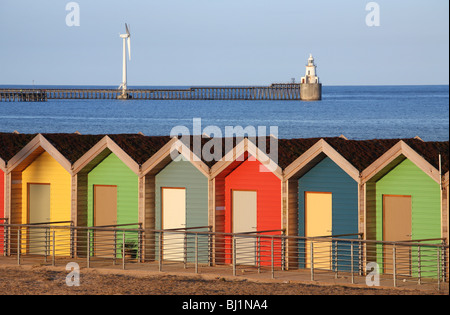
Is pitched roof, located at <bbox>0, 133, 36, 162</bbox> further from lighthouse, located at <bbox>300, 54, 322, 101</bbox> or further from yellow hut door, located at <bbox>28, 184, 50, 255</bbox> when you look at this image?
lighthouse, located at <bbox>300, 54, 322, 101</bbox>

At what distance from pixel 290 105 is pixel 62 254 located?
132 meters

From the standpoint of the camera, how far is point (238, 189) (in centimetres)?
2414

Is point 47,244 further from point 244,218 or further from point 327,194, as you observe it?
point 327,194

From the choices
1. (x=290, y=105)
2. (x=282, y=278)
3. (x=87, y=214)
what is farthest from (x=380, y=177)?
(x=290, y=105)

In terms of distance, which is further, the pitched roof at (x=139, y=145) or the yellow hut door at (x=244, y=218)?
the pitched roof at (x=139, y=145)

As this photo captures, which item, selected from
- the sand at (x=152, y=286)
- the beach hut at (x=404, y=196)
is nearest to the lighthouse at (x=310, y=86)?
the beach hut at (x=404, y=196)

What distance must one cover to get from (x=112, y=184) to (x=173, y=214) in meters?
1.90

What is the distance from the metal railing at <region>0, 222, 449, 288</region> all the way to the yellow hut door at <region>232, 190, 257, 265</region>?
0.04 m

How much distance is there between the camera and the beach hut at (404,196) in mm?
21078

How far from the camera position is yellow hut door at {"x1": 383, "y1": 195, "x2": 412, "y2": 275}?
21.5 meters

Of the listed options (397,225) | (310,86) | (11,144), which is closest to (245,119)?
(310,86)

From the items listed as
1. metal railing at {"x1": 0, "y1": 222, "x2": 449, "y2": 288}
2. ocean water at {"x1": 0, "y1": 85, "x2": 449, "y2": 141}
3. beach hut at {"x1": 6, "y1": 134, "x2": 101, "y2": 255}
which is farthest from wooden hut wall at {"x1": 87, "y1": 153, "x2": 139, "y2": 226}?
ocean water at {"x1": 0, "y1": 85, "x2": 449, "y2": 141}

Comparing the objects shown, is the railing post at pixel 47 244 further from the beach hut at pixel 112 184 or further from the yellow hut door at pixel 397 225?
the yellow hut door at pixel 397 225

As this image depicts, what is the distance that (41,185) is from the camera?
26.3m
